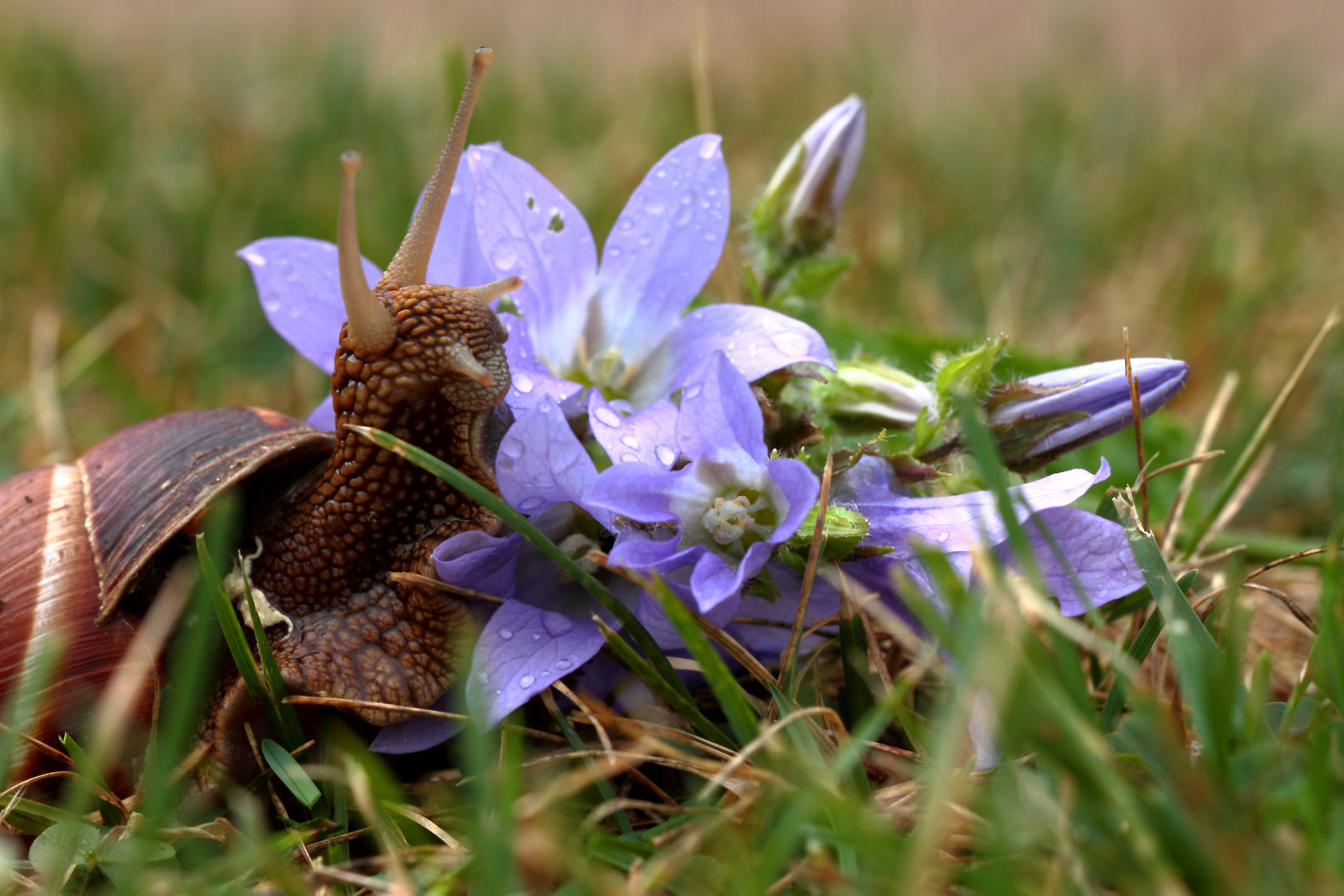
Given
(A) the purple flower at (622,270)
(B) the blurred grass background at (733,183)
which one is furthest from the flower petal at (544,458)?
(B) the blurred grass background at (733,183)

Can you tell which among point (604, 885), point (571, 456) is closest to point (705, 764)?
point (604, 885)

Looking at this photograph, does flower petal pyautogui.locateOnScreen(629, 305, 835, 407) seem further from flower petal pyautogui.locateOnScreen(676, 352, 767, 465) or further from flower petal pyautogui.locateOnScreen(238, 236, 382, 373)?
flower petal pyautogui.locateOnScreen(238, 236, 382, 373)

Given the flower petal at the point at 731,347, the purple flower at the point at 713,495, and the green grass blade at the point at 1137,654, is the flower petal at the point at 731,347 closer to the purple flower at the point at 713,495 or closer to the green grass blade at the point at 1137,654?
the purple flower at the point at 713,495

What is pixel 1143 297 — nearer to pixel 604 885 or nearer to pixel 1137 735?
pixel 1137 735

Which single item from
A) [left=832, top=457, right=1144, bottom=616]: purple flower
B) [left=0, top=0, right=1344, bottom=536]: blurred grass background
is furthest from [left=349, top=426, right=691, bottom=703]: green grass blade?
[left=0, top=0, right=1344, bottom=536]: blurred grass background

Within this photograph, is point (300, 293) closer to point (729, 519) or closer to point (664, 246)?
point (664, 246)

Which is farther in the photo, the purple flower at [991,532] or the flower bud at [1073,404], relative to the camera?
the flower bud at [1073,404]
